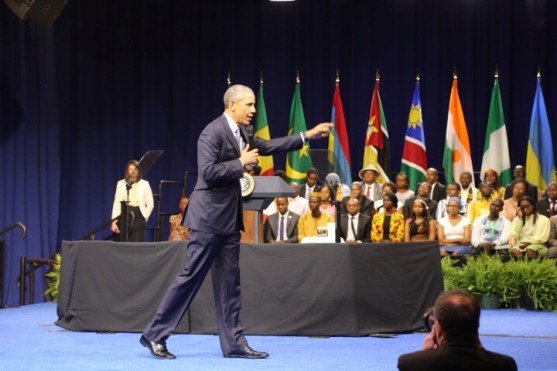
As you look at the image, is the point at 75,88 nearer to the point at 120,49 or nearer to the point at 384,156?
the point at 120,49

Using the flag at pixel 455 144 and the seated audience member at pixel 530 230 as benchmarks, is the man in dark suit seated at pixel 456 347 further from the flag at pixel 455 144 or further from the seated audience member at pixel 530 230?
the flag at pixel 455 144

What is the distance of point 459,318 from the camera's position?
281 cm

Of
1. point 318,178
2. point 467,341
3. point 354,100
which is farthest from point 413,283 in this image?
point 354,100

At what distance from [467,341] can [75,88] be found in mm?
12874

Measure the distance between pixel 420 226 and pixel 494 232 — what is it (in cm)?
95

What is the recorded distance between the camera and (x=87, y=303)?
7.83m

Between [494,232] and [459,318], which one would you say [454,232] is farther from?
[459,318]

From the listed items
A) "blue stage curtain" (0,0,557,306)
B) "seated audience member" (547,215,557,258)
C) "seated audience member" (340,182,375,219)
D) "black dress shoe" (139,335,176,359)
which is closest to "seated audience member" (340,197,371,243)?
"seated audience member" (340,182,375,219)

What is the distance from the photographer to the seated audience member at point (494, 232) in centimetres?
1171

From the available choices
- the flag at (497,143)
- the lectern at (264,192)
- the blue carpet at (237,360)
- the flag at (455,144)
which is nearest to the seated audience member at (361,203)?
the flag at (455,144)

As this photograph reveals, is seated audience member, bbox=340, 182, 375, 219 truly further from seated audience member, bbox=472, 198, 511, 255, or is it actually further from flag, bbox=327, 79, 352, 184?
flag, bbox=327, 79, 352, 184

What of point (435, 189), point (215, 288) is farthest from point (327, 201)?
point (215, 288)

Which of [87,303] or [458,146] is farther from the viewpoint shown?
[458,146]

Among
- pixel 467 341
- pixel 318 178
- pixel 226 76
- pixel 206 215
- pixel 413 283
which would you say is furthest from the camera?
pixel 226 76
